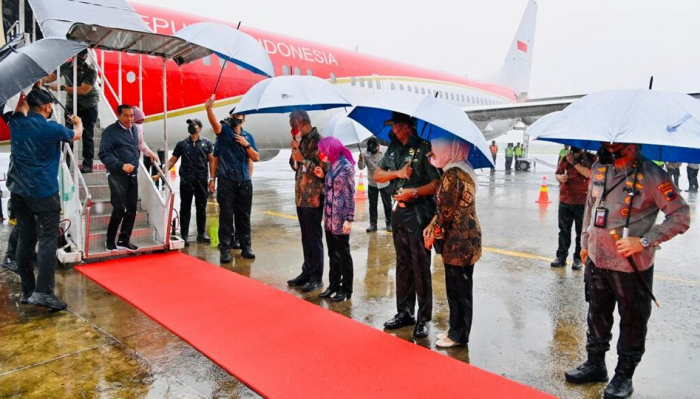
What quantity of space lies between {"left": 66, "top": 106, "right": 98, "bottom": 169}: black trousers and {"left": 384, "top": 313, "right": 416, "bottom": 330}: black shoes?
4722mm

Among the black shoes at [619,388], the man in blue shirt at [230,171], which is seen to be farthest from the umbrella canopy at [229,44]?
the black shoes at [619,388]

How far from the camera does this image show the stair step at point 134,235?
226 inches

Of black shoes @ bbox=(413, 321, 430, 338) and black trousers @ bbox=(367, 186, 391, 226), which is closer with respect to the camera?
black shoes @ bbox=(413, 321, 430, 338)

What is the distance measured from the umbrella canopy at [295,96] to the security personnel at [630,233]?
2.60m

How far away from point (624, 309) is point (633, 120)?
1.18m

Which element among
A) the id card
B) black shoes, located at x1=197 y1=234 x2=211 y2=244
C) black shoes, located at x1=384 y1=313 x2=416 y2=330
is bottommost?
black shoes, located at x1=197 y1=234 x2=211 y2=244

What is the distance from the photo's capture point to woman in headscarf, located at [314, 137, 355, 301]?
448cm

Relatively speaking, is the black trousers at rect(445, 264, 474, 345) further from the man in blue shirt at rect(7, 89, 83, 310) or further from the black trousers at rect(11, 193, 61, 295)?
the black trousers at rect(11, 193, 61, 295)

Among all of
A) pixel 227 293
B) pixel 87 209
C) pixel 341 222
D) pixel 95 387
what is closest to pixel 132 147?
pixel 87 209

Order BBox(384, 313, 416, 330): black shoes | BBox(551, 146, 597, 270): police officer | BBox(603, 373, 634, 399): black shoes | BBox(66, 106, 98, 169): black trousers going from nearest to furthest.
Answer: BBox(603, 373, 634, 399): black shoes, BBox(384, 313, 416, 330): black shoes, BBox(551, 146, 597, 270): police officer, BBox(66, 106, 98, 169): black trousers

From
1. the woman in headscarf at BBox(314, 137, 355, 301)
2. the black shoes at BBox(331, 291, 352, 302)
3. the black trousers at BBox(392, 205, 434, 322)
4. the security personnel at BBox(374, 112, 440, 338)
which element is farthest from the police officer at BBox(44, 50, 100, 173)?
the black trousers at BBox(392, 205, 434, 322)

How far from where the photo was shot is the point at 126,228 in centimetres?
572

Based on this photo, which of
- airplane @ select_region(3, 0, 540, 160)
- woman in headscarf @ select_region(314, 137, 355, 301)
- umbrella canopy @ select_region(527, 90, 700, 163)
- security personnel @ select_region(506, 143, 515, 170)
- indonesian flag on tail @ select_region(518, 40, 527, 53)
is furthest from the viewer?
indonesian flag on tail @ select_region(518, 40, 527, 53)

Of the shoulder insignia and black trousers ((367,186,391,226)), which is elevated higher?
the shoulder insignia
